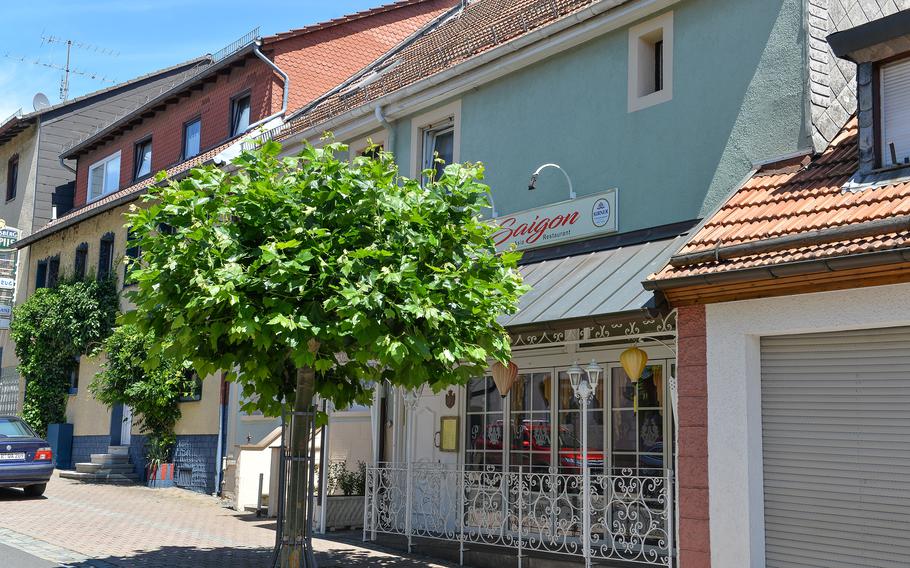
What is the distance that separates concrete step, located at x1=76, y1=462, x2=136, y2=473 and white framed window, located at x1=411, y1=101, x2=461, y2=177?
37.8 ft

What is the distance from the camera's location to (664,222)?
10555 millimetres

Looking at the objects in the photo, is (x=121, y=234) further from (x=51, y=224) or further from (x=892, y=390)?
(x=892, y=390)

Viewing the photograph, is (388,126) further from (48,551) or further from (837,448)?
(837,448)

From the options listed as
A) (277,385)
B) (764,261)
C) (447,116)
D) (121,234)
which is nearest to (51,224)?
(121,234)

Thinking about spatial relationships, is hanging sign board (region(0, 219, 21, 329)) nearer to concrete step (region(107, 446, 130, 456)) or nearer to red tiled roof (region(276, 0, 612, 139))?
concrete step (region(107, 446, 130, 456))

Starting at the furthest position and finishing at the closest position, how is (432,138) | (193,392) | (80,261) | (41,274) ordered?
1. (41,274)
2. (80,261)
3. (193,392)
4. (432,138)

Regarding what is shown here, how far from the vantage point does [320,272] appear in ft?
27.0

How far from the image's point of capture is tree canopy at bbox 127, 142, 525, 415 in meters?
8.13

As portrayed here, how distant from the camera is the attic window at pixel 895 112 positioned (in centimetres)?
841

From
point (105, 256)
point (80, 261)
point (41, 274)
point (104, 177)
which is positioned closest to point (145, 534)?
point (105, 256)

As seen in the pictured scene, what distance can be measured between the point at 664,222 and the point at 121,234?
57.6 ft

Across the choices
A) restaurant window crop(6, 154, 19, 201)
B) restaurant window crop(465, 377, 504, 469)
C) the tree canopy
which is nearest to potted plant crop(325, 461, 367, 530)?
restaurant window crop(465, 377, 504, 469)

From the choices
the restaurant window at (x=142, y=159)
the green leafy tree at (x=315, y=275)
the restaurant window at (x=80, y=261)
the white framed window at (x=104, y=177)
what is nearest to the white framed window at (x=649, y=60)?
the green leafy tree at (x=315, y=275)

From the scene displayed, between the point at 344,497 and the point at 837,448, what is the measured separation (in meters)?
8.31
